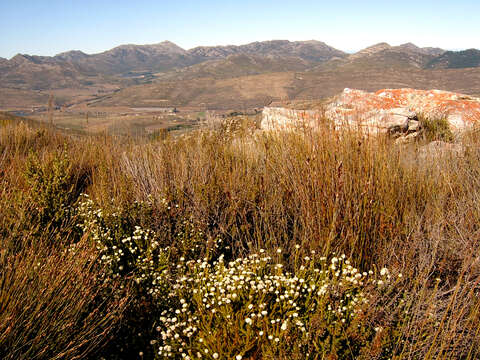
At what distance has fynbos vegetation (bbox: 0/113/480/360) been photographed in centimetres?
182

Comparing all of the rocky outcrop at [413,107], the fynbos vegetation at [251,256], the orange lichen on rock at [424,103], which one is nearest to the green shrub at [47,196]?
the fynbos vegetation at [251,256]

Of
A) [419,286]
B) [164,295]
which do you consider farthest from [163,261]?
[419,286]

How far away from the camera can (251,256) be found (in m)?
2.41

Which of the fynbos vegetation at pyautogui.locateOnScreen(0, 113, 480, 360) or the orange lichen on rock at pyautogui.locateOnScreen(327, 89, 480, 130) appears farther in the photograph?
the orange lichen on rock at pyautogui.locateOnScreen(327, 89, 480, 130)

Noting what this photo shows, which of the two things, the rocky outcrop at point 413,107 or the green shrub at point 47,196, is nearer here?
the green shrub at point 47,196

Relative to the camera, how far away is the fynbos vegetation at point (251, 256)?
1.82m

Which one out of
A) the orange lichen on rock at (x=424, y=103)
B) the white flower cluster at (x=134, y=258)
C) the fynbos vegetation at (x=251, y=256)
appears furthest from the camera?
the orange lichen on rock at (x=424, y=103)

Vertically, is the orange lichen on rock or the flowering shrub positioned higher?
the orange lichen on rock

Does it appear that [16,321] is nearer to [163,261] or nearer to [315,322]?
[163,261]

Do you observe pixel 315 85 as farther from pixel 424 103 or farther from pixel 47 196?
pixel 47 196

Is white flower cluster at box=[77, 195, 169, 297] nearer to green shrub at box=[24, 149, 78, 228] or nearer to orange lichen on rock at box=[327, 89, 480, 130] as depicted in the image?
green shrub at box=[24, 149, 78, 228]

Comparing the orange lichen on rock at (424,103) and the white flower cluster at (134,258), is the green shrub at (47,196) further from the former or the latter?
the orange lichen on rock at (424,103)

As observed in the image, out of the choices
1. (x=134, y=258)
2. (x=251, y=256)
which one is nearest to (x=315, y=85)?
(x=134, y=258)

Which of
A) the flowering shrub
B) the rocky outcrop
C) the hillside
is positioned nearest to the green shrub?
the flowering shrub
